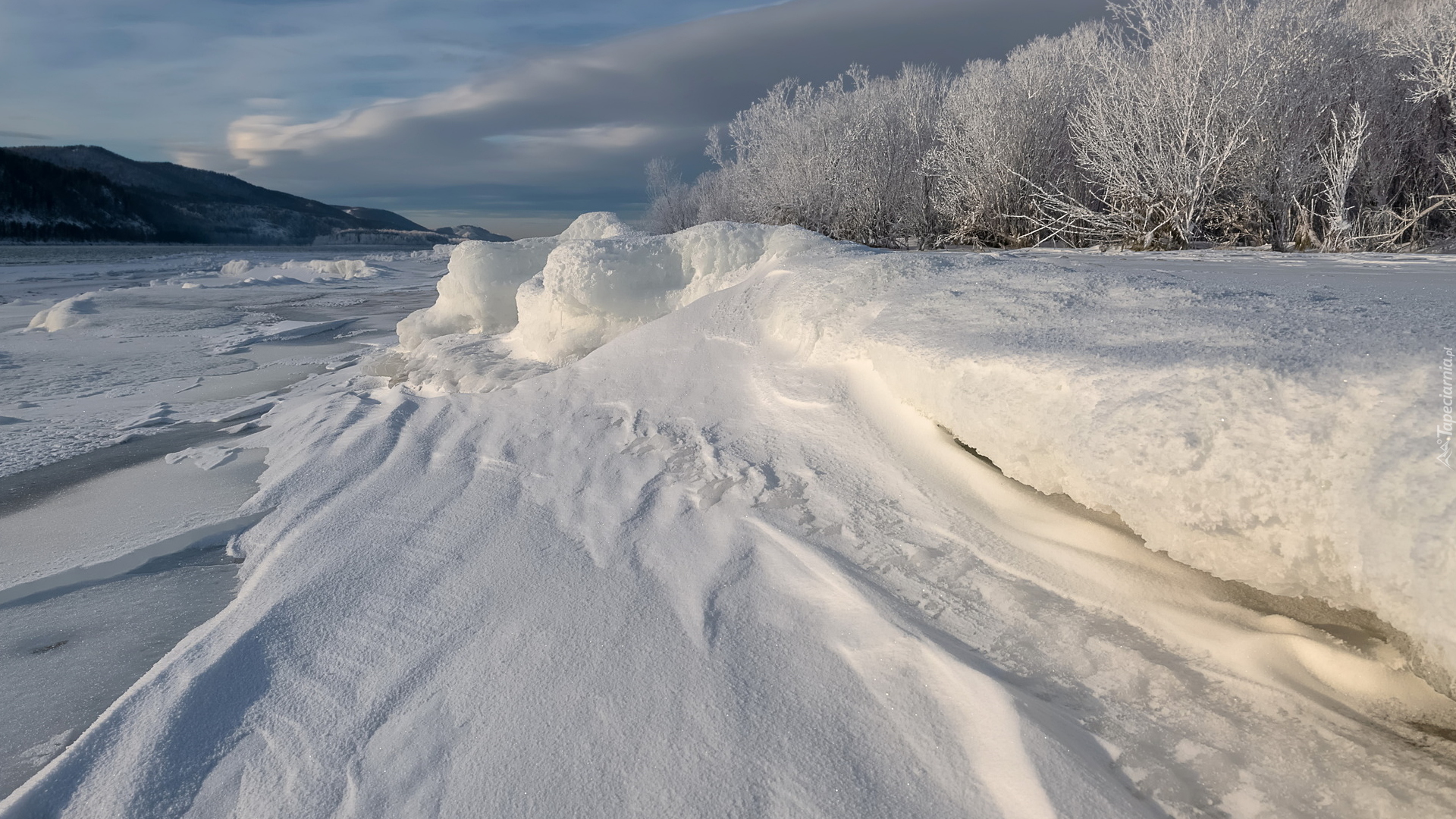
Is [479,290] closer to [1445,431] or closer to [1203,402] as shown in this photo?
[1203,402]

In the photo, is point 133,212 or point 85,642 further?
point 133,212

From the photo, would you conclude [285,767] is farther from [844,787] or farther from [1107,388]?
[1107,388]

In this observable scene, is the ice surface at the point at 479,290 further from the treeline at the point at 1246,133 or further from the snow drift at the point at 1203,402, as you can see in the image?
the treeline at the point at 1246,133

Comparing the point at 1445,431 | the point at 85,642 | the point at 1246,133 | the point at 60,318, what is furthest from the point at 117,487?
the point at 1246,133

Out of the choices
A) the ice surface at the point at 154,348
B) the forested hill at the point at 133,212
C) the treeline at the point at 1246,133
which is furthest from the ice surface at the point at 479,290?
the forested hill at the point at 133,212

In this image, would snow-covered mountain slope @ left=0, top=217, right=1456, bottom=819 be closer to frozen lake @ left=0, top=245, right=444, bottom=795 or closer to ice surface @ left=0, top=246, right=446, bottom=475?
frozen lake @ left=0, top=245, right=444, bottom=795

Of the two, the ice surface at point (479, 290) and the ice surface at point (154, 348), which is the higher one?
the ice surface at point (479, 290)

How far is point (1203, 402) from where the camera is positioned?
173cm

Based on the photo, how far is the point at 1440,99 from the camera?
40.5 ft

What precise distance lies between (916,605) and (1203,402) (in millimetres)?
861

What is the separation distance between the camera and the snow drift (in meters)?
1.42

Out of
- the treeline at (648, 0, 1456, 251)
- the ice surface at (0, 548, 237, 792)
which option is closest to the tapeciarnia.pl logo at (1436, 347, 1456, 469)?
the ice surface at (0, 548, 237, 792)

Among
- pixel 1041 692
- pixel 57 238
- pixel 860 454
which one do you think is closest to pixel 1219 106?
pixel 860 454

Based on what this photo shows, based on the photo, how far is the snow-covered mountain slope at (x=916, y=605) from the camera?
54.4 inches
